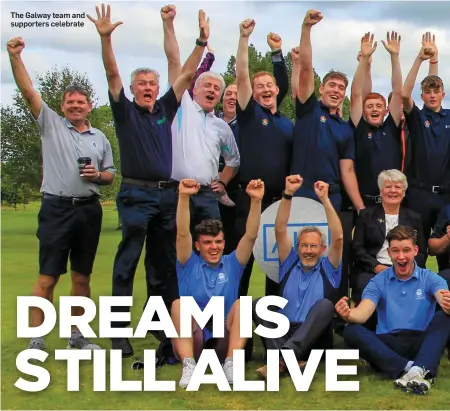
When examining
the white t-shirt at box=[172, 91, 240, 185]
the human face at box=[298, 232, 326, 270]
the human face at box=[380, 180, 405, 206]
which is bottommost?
the human face at box=[298, 232, 326, 270]

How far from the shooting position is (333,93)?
6.96 meters

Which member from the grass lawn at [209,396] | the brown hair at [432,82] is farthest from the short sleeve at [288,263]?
the brown hair at [432,82]

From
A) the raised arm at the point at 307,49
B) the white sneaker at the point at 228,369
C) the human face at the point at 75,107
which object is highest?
the raised arm at the point at 307,49

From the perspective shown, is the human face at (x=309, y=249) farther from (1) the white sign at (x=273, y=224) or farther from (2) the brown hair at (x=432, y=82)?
(2) the brown hair at (x=432, y=82)

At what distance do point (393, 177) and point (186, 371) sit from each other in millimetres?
2677

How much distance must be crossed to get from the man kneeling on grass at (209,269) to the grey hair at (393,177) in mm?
1408

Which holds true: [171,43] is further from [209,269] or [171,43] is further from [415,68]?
[415,68]

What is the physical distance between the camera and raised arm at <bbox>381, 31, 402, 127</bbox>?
7.05m

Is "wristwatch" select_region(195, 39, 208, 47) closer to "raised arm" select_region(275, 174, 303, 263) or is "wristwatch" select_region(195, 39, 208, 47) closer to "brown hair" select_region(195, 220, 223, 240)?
"raised arm" select_region(275, 174, 303, 263)

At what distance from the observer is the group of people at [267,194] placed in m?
5.66

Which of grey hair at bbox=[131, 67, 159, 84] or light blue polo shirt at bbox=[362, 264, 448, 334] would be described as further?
grey hair at bbox=[131, 67, 159, 84]

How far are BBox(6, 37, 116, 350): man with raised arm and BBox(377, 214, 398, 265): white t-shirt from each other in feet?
8.72

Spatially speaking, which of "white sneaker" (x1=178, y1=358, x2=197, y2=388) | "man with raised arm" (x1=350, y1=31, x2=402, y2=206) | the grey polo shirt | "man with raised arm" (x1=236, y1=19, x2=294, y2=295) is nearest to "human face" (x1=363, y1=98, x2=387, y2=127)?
"man with raised arm" (x1=350, y1=31, x2=402, y2=206)

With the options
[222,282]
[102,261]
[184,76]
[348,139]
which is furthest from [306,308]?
[102,261]
